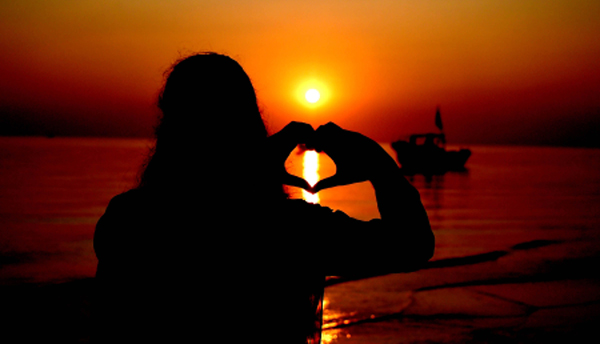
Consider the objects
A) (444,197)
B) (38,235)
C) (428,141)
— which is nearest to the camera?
(38,235)

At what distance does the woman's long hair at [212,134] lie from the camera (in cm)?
119

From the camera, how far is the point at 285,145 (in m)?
1.20

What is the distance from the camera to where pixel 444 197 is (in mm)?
23688

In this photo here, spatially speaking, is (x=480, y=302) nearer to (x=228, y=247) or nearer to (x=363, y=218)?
(x=228, y=247)

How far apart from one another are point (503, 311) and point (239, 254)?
20.7ft

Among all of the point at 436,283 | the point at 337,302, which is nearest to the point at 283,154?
the point at 337,302

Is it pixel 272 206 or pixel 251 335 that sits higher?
pixel 272 206

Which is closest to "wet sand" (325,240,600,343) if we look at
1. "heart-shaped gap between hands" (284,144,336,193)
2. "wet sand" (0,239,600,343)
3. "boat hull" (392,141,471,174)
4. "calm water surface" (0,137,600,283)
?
"wet sand" (0,239,600,343)

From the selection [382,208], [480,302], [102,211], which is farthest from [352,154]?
[102,211]

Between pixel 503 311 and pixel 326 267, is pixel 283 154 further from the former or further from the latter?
pixel 503 311

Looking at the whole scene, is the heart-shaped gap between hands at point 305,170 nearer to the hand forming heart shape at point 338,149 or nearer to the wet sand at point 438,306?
the hand forming heart shape at point 338,149

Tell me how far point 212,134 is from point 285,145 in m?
0.18

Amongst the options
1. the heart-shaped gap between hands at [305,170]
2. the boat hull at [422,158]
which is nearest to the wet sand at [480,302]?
the heart-shaped gap between hands at [305,170]

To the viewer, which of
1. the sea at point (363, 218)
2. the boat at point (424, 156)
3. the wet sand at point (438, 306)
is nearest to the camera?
the wet sand at point (438, 306)
